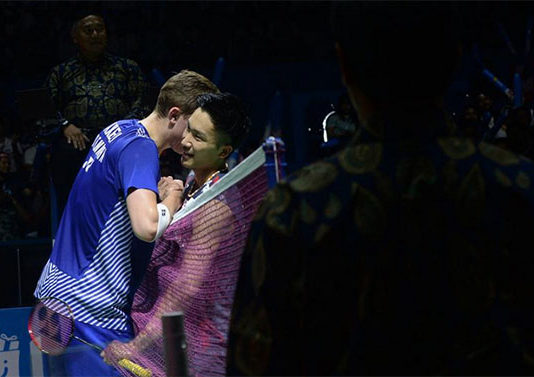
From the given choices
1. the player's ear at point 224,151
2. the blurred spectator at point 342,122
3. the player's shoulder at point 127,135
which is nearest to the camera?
the player's shoulder at point 127,135

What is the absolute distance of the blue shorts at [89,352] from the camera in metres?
3.67

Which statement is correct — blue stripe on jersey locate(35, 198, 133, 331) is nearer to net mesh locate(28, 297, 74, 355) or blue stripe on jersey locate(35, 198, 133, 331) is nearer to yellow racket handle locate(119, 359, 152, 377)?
net mesh locate(28, 297, 74, 355)

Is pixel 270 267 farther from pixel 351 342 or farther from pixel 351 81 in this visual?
pixel 351 81

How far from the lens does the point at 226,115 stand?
13.3 ft

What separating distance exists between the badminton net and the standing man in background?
10.6ft

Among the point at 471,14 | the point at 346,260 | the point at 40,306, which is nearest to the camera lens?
the point at 346,260

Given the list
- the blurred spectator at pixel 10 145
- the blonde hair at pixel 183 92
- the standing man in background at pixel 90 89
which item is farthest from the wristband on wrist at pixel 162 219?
the blurred spectator at pixel 10 145

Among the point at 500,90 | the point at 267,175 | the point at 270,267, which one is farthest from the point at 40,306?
the point at 500,90

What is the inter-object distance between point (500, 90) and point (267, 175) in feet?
29.3

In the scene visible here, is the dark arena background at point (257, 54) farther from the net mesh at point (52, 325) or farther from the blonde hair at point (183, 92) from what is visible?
the net mesh at point (52, 325)

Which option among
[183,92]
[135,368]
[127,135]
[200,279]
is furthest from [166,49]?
[200,279]

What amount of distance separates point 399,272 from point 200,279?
2.01 metres

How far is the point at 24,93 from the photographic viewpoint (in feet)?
23.7

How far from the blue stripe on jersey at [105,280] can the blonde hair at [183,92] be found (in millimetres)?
495
